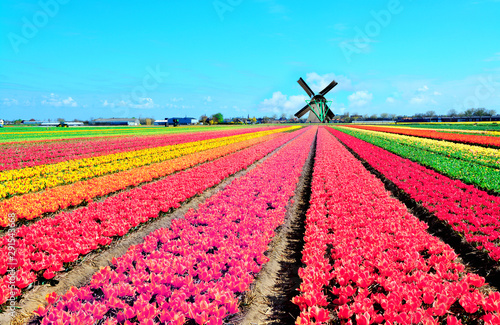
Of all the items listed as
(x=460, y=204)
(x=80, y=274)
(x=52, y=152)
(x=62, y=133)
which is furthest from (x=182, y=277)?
(x=62, y=133)

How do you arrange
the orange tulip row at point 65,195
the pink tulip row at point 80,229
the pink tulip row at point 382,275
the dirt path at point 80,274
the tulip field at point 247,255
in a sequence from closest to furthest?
the pink tulip row at point 382,275 < the tulip field at point 247,255 < the dirt path at point 80,274 < the pink tulip row at point 80,229 < the orange tulip row at point 65,195

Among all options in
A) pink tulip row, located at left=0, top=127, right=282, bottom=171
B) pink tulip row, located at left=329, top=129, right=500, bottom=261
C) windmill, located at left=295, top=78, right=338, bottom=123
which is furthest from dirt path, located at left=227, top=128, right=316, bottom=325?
windmill, located at left=295, top=78, right=338, bottom=123

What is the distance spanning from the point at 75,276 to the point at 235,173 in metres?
10.1

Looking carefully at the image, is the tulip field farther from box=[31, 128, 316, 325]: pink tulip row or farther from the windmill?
the windmill

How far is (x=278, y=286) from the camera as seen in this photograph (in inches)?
184

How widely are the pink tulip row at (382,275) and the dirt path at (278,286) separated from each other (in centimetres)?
50

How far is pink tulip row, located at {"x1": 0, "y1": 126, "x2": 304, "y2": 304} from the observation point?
446 centimetres

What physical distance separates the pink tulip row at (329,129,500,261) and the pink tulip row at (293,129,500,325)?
84cm

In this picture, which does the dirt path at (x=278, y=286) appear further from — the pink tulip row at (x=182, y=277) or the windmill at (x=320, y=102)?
the windmill at (x=320, y=102)

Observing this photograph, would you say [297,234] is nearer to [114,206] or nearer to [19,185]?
[114,206]

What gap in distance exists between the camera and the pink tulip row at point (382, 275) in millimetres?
3168

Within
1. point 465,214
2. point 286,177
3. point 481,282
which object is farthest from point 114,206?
point 465,214

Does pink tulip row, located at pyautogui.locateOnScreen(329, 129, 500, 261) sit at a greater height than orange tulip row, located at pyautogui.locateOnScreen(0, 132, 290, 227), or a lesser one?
lesser

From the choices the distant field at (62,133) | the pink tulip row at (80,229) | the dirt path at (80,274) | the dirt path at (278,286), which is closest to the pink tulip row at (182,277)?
the dirt path at (278,286)
